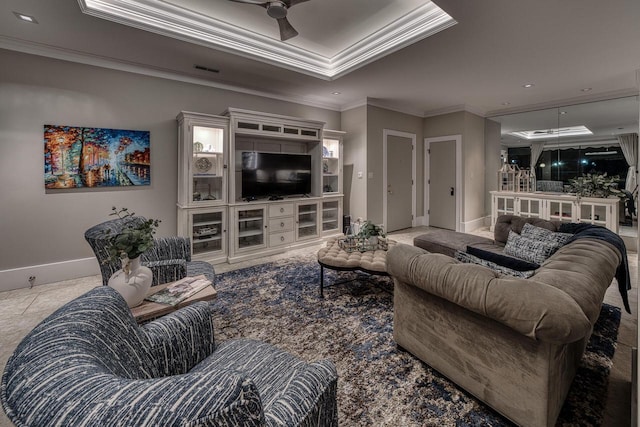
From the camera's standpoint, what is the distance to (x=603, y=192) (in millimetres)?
4676

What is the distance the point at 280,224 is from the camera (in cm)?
464

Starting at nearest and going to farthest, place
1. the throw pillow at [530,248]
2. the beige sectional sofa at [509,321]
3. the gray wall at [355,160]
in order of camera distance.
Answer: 1. the beige sectional sofa at [509,321]
2. the throw pillow at [530,248]
3. the gray wall at [355,160]

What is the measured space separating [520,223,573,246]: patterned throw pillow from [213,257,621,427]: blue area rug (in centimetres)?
77

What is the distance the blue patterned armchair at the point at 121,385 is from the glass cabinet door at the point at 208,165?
3.20 metres

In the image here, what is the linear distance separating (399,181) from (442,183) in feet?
3.37

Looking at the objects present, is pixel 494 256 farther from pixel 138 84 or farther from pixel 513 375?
pixel 138 84

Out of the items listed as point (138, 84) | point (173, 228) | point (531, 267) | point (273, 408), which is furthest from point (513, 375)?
point (138, 84)

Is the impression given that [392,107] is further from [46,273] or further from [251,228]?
[46,273]

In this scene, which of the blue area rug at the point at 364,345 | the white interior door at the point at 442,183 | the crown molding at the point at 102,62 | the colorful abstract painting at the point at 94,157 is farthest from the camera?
the white interior door at the point at 442,183

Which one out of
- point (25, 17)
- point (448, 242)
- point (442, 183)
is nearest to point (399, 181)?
point (442, 183)

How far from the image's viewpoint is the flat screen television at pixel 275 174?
4.41 meters

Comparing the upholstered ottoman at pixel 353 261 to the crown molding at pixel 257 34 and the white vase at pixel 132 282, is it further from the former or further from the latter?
the crown molding at pixel 257 34

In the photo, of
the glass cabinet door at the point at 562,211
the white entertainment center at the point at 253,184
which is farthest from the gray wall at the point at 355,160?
the glass cabinet door at the point at 562,211

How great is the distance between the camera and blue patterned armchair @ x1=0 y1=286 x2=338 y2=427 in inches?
18.6
